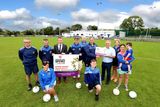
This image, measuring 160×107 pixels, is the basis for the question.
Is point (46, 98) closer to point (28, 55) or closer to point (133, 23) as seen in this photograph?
point (28, 55)

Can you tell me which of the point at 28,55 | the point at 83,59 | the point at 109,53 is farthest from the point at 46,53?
the point at 109,53

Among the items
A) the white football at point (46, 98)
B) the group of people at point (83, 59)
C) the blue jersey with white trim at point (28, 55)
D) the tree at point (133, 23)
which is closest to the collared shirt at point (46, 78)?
the group of people at point (83, 59)

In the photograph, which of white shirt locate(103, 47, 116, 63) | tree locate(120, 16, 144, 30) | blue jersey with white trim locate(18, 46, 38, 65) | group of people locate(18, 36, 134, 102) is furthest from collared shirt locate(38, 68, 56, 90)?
tree locate(120, 16, 144, 30)

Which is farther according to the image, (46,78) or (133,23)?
(133,23)

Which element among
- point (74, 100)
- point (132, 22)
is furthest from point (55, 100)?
point (132, 22)

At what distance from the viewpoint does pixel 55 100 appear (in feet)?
20.1

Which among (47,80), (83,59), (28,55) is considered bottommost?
(47,80)

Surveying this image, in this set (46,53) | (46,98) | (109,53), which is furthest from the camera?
(46,53)

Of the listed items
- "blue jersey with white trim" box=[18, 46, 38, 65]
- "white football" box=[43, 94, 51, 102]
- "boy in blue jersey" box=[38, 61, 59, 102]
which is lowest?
"white football" box=[43, 94, 51, 102]

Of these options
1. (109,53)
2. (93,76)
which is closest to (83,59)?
(109,53)

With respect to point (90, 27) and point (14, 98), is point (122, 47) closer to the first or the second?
point (14, 98)

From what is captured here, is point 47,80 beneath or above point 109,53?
beneath

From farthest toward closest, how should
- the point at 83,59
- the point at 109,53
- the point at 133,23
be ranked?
the point at 133,23 < the point at 83,59 < the point at 109,53

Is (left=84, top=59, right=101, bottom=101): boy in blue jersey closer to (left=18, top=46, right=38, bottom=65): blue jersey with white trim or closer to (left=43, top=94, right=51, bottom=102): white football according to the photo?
(left=43, top=94, right=51, bottom=102): white football
